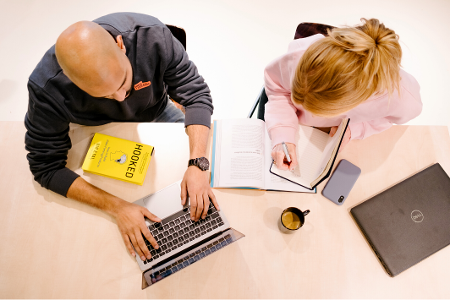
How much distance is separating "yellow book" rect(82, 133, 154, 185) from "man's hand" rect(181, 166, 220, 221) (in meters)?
0.19

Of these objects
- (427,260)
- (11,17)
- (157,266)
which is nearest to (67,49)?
(157,266)

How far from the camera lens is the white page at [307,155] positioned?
1.01m

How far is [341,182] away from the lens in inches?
40.4

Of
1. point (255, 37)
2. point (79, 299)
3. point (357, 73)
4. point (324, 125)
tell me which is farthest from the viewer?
point (255, 37)

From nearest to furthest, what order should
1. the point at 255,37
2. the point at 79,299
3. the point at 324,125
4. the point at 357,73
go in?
1. the point at 357,73
2. the point at 79,299
3. the point at 324,125
4. the point at 255,37

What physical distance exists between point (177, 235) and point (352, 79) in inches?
31.1

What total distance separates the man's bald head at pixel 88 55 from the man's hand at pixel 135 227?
0.46 meters

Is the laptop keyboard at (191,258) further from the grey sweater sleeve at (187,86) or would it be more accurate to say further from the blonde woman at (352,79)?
the grey sweater sleeve at (187,86)

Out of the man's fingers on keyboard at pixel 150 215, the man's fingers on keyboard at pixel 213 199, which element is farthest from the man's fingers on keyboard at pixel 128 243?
the man's fingers on keyboard at pixel 213 199

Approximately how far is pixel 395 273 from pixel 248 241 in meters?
0.54

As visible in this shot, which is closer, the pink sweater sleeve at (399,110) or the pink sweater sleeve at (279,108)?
the pink sweater sleeve at (399,110)

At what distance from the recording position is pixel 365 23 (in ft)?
2.48

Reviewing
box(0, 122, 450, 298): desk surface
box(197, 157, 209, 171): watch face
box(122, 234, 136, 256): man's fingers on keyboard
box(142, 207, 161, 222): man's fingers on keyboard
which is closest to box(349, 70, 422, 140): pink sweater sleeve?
box(0, 122, 450, 298): desk surface

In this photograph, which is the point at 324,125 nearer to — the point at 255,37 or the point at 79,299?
the point at 79,299
